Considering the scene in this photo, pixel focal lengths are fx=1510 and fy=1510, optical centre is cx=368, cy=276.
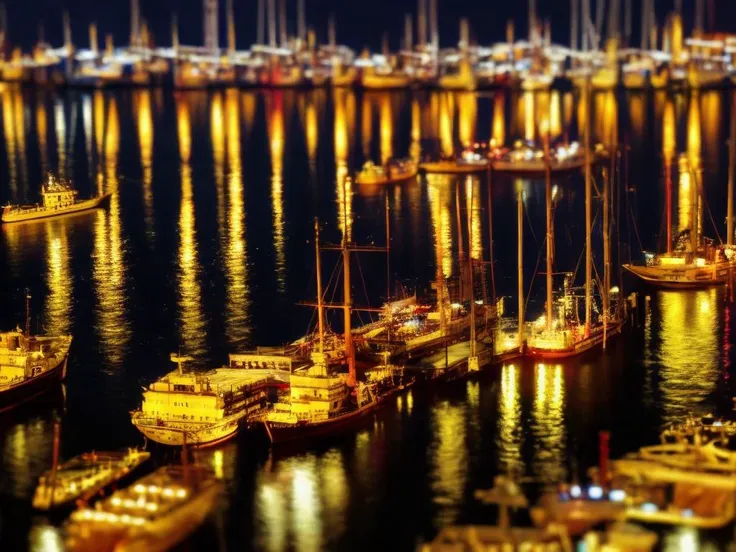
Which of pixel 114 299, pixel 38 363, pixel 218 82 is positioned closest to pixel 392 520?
pixel 38 363

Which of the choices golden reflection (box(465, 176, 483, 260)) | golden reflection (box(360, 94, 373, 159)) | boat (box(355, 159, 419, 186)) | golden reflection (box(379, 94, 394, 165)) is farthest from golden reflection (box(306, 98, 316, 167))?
golden reflection (box(465, 176, 483, 260))

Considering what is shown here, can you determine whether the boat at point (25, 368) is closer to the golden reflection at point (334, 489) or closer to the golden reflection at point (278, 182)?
the golden reflection at point (334, 489)

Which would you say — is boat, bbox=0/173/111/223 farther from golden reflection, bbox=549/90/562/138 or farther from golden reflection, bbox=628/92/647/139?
golden reflection, bbox=628/92/647/139

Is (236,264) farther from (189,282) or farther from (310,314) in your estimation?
(310,314)

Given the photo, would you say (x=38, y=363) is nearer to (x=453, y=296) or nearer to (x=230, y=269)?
(x=453, y=296)

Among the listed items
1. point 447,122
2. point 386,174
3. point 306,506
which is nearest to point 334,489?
point 306,506
